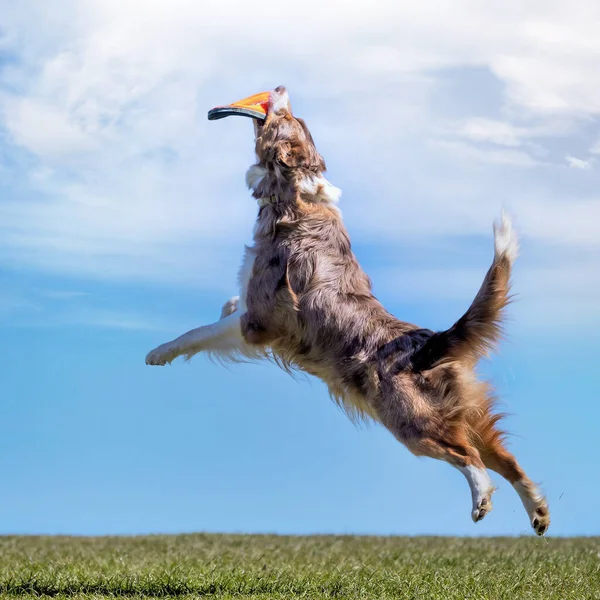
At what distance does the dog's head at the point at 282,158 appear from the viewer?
24.9 feet

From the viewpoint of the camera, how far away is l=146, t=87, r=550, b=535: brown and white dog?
6.73 m

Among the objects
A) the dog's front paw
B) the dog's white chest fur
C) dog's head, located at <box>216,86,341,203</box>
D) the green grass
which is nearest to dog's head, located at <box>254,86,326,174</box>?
dog's head, located at <box>216,86,341,203</box>

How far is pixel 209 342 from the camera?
7.47 meters

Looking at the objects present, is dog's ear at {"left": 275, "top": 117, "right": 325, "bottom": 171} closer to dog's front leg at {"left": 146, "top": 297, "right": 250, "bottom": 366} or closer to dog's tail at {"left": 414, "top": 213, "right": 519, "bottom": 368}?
dog's front leg at {"left": 146, "top": 297, "right": 250, "bottom": 366}

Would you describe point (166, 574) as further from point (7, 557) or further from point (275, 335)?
point (7, 557)

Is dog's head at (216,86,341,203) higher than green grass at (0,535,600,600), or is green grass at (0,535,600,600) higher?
dog's head at (216,86,341,203)

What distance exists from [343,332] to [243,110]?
6.97ft

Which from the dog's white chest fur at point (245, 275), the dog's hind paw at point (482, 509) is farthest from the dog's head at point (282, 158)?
the dog's hind paw at point (482, 509)

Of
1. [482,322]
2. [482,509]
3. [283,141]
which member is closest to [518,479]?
[482,509]

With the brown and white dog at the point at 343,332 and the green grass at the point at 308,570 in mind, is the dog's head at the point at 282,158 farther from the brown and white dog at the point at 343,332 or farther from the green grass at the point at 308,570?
the green grass at the point at 308,570

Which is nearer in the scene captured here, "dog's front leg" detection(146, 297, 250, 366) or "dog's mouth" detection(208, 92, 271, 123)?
"dog's front leg" detection(146, 297, 250, 366)

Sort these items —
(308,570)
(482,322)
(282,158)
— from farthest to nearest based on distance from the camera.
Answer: (308,570) → (282,158) → (482,322)

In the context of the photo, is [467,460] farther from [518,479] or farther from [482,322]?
[482,322]

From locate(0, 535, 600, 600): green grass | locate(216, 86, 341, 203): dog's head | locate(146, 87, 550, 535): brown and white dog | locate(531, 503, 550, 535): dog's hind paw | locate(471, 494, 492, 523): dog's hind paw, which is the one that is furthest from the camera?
locate(216, 86, 341, 203): dog's head
